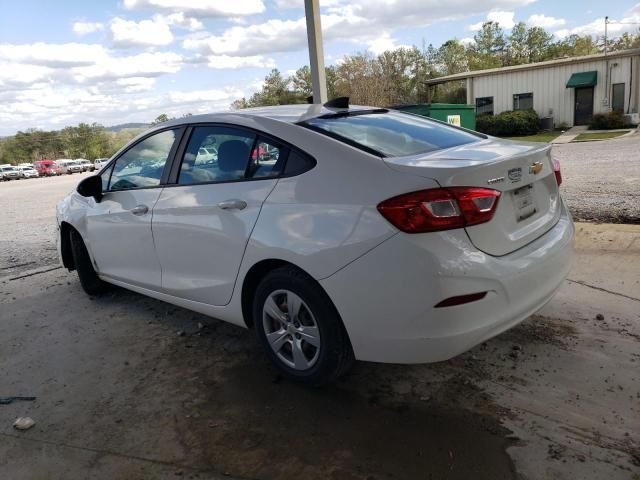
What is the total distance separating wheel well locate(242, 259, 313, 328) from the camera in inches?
120

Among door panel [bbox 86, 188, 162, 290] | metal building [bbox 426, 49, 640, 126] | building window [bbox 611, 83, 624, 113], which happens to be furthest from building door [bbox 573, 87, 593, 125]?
door panel [bbox 86, 188, 162, 290]

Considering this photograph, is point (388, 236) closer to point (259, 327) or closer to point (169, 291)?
point (259, 327)

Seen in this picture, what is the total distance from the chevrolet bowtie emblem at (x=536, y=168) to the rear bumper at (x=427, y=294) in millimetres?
450

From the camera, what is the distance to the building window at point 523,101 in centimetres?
2864

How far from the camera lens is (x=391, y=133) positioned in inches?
130

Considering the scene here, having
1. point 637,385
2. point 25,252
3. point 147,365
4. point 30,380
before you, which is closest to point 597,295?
point 637,385

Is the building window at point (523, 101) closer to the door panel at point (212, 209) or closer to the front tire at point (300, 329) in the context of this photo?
the door panel at point (212, 209)

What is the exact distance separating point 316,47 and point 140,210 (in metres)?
4.00

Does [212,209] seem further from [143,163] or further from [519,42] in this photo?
[519,42]

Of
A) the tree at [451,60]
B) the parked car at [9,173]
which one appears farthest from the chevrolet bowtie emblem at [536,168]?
the parked car at [9,173]

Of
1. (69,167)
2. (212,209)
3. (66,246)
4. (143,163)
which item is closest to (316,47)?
(143,163)

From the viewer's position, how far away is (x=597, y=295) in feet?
13.9

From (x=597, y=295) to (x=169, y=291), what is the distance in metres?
3.28

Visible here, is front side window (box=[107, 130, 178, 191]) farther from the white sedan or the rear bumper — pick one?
the rear bumper
